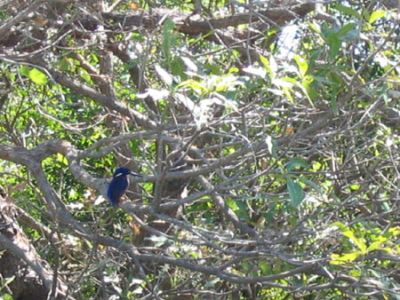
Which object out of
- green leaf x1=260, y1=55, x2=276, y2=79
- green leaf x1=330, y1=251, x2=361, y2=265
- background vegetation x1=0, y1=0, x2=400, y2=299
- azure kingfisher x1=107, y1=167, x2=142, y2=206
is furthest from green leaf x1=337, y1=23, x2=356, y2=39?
azure kingfisher x1=107, y1=167, x2=142, y2=206

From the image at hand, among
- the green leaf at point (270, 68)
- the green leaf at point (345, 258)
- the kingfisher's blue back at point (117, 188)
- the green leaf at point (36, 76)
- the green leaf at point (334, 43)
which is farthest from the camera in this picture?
the green leaf at point (36, 76)

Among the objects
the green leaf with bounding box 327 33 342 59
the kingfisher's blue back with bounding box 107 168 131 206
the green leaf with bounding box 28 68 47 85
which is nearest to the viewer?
the green leaf with bounding box 327 33 342 59

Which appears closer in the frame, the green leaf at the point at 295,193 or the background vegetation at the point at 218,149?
the green leaf at the point at 295,193

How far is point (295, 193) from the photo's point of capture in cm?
305

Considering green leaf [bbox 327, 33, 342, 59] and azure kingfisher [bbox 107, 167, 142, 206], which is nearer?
green leaf [bbox 327, 33, 342, 59]

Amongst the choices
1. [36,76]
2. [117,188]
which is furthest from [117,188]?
[36,76]

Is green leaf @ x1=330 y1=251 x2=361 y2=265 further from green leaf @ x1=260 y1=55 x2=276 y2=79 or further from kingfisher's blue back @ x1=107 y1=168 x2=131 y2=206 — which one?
kingfisher's blue back @ x1=107 y1=168 x2=131 y2=206

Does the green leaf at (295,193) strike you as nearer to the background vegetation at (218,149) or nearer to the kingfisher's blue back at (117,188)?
the background vegetation at (218,149)

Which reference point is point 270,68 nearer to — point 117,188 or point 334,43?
point 334,43

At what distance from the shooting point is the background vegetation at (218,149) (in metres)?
3.29

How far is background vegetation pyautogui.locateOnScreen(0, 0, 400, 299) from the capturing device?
3.29m

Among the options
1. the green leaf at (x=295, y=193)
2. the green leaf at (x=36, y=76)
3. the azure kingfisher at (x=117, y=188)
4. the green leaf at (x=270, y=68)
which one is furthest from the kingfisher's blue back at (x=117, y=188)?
the green leaf at (x=270, y=68)

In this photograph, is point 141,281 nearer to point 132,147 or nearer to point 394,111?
A: point 132,147

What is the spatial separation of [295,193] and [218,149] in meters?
1.28
